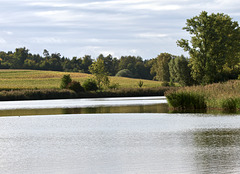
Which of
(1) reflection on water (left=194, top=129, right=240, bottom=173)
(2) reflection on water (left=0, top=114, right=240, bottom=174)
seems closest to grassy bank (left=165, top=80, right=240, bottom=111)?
(2) reflection on water (left=0, top=114, right=240, bottom=174)

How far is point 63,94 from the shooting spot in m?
75.0

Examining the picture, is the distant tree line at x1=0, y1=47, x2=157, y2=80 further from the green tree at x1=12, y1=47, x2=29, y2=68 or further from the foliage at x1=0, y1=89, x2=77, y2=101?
the foliage at x1=0, y1=89, x2=77, y2=101

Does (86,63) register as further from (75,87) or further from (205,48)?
(205,48)

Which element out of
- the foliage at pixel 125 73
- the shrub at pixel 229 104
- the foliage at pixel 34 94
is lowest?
the shrub at pixel 229 104

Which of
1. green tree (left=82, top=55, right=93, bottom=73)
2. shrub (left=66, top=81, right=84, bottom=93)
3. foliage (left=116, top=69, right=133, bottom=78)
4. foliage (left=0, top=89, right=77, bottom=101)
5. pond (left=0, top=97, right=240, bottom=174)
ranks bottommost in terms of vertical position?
pond (left=0, top=97, right=240, bottom=174)

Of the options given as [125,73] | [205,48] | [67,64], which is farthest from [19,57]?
[205,48]

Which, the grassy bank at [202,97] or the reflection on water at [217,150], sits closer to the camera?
the reflection on water at [217,150]

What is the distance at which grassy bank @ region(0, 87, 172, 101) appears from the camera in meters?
71.6

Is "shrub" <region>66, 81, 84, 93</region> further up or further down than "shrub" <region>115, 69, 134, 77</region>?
further down

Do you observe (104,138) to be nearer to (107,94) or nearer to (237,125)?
(237,125)

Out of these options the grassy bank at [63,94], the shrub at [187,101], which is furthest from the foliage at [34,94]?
the shrub at [187,101]

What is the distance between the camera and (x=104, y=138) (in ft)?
62.8

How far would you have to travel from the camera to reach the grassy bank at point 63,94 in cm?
7162

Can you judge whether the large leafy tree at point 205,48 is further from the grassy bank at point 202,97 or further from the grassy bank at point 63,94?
the grassy bank at point 202,97
